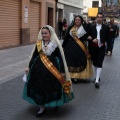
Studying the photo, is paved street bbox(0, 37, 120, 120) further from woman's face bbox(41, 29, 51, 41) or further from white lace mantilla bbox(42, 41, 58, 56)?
woman's face bbox(41, 29, 51, 41)

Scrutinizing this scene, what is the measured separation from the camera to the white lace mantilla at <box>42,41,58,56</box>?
203 inches

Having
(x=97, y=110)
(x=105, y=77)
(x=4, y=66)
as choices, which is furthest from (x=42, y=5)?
(x=97, y=110)

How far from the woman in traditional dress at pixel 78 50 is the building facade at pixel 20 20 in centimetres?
812

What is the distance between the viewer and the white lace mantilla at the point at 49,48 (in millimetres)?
5160

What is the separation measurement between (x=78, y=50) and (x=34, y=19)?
12433 millimetres

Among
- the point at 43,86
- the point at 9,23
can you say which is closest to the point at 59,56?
the point at 43,86

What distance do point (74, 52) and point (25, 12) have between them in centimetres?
1062

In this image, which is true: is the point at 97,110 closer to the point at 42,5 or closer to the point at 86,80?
the point at 86,80

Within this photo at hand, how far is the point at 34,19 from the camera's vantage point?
1981 centimetres

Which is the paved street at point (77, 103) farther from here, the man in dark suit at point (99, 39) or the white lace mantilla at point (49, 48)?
the white lace mantilla at point (49, 48)

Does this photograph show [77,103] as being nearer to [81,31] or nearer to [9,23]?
[81,31]

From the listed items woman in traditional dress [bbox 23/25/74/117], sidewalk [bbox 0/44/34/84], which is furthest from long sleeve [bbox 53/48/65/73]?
sidewalk [bbox 0/44/34/84]

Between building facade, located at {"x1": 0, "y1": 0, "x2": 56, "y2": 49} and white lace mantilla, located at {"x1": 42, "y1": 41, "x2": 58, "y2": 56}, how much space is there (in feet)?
34.4

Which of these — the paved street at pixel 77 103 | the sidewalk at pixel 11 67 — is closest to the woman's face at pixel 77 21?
the paved street at pixel 77 103
